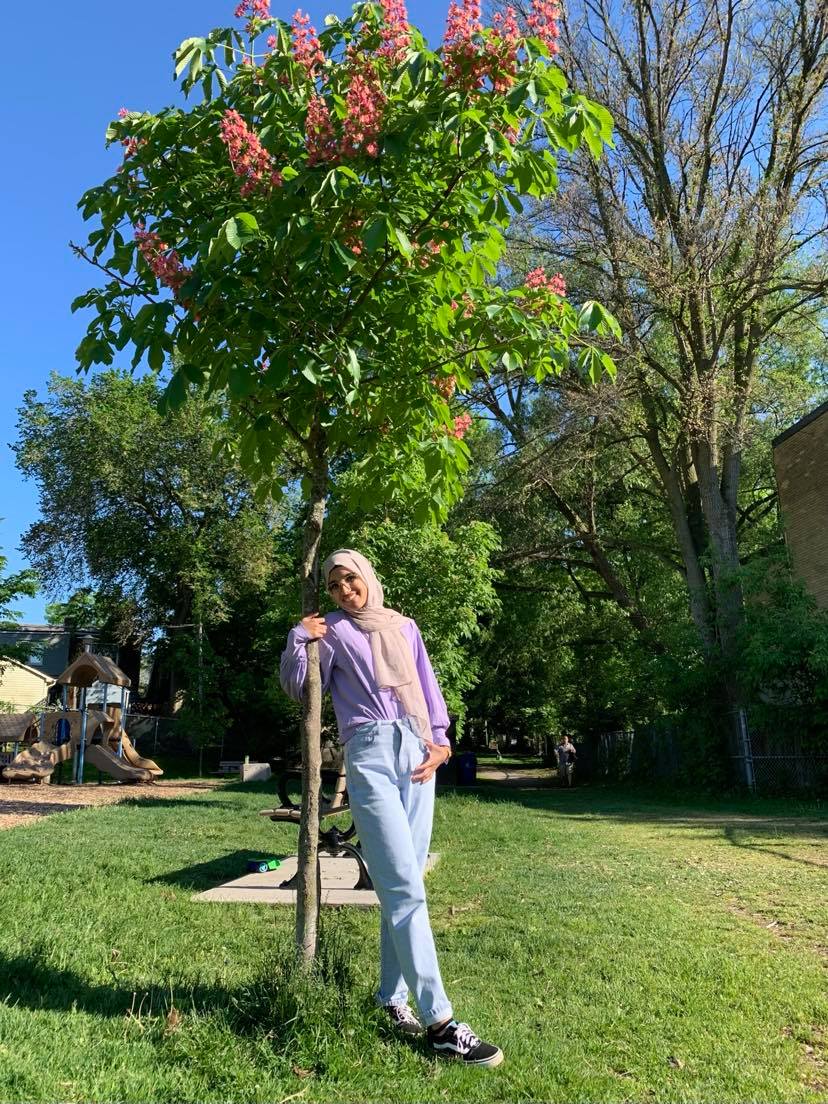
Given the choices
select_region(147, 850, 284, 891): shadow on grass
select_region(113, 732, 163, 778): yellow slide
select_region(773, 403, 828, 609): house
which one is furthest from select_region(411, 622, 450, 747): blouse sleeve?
select_region(113, 732, 163, 778): yellow slide

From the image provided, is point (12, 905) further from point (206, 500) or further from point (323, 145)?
point (206, 500)

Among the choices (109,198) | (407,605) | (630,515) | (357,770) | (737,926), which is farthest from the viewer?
(630,515)

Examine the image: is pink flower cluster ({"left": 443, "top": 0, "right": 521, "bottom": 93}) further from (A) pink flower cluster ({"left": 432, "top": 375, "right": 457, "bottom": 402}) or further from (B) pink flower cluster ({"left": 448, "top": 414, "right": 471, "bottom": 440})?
(B) pink flower cluster ({"left": 448, "top": 414, "right": 471, "bottom": 440})

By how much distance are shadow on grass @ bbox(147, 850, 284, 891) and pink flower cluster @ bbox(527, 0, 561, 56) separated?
19.6ft

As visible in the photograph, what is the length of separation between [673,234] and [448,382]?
16657 millimetres

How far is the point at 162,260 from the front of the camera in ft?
12.0

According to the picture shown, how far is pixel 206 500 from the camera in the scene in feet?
105

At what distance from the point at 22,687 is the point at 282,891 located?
1633 inches

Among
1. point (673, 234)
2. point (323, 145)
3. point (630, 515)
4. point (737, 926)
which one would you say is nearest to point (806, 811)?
point (737, 926)

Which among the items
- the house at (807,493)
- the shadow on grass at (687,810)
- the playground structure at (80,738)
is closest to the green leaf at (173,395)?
the shadow on grass at (687,810)

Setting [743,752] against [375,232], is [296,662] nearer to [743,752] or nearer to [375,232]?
[375,232]

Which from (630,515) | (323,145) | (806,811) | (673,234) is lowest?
(806,811)

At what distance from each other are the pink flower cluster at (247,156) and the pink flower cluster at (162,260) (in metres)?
0.41

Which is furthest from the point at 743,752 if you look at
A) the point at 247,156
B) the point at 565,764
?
the point at 247,156
